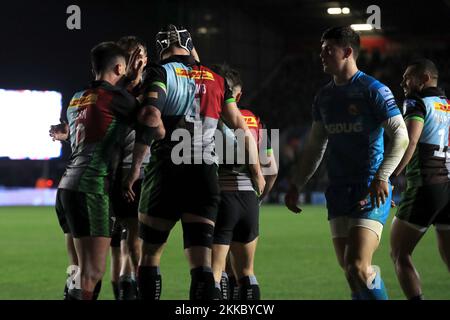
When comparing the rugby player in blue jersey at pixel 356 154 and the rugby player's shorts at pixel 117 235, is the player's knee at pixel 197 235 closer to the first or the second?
the rugby player in blue jersey at pixel 356 154

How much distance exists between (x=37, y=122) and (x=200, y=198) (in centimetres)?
2115

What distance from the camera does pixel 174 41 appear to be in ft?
18.2

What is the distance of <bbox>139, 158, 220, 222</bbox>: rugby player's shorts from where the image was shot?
5320 millimetres

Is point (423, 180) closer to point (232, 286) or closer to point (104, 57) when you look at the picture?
point (232, 286)

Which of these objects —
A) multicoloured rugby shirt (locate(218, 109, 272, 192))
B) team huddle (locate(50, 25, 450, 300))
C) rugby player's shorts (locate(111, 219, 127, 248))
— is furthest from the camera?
rugby player's shorts (locate(111, 219, 127, 248))

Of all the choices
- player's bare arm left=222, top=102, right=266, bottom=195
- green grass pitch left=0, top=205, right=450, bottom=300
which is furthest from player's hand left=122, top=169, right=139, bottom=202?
green grass pitch left=0, top=205, right=450, bottom=300

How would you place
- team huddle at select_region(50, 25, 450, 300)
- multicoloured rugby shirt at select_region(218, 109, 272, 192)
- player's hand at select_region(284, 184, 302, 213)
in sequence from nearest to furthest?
1. team huddle at select_region(50, 25, 450, 300)
2. player's hand at select_region(284, 184, 302, 213)
3. multicoloured rugby shirt at select_region(218, 109, 272, 192)

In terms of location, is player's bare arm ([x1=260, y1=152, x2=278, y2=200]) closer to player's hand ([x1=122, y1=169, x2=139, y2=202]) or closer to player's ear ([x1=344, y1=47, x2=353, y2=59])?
player's ear ([x1=344, y1=47, x2=353, y2=59])

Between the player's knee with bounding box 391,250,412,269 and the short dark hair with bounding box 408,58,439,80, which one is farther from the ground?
the short dark hair with bounding box 408,58,439,80

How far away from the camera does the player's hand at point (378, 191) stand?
528 centimetres

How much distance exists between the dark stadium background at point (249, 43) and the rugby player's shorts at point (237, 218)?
54.3 ft

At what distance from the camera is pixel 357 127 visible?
561 cm

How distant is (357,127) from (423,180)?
1.31 meters
